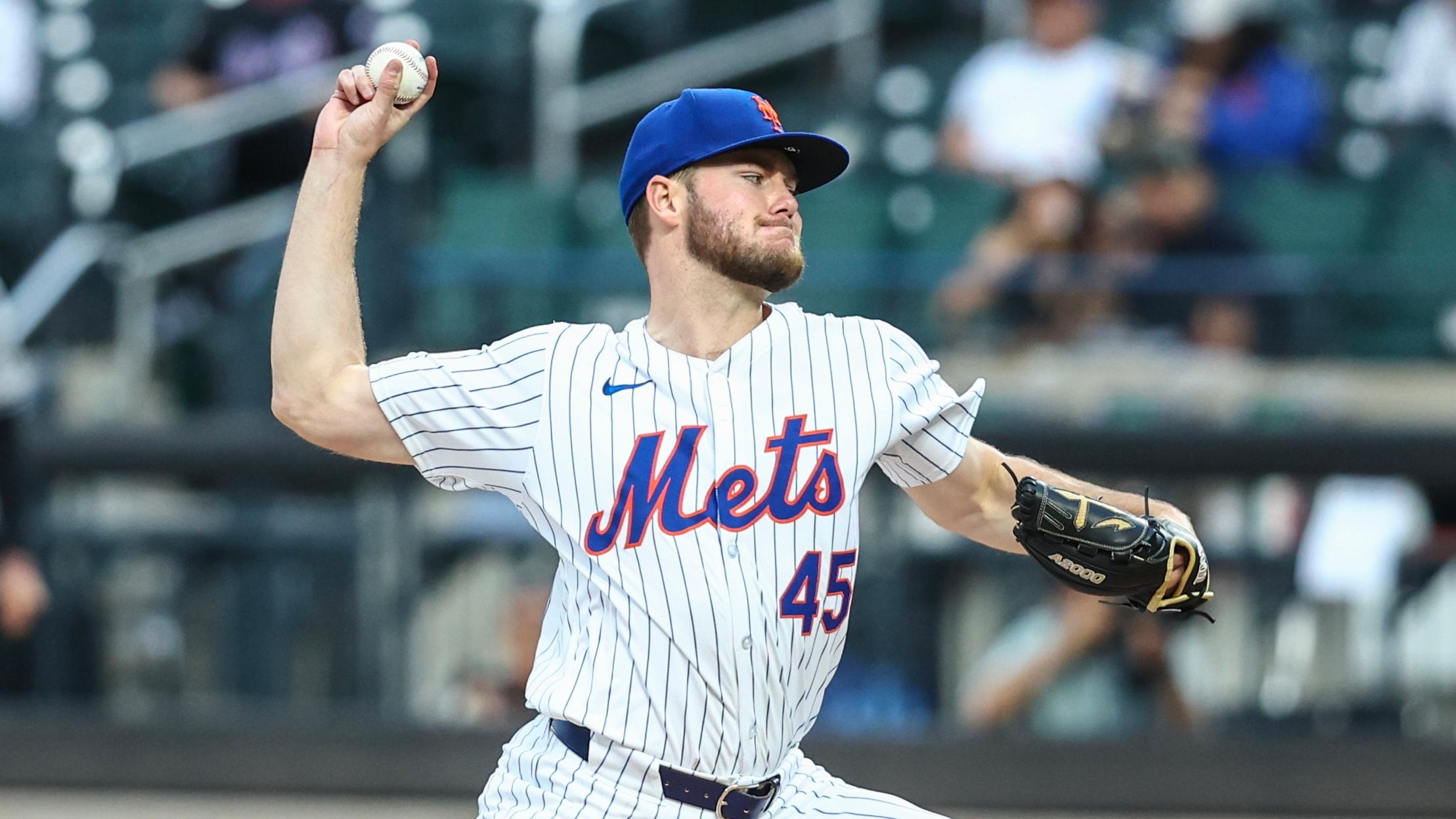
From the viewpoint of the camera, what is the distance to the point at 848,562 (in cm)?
304

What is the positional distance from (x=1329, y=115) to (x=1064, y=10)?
49.6 inches

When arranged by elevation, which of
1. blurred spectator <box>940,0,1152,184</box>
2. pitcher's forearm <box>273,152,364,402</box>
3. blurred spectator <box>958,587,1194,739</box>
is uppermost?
blurred spectator <box>940,0,1152,184</box>

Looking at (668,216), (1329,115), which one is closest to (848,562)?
(668,216)

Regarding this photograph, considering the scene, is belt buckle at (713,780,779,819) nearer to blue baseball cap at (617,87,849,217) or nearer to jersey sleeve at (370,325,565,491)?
jersey sleeve at (370,325,565,491)

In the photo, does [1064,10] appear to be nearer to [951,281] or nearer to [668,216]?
[951,281]

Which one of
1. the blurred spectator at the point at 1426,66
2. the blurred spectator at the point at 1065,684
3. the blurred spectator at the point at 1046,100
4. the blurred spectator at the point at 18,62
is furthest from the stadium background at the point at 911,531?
the blurred spectator at the point at 18,62

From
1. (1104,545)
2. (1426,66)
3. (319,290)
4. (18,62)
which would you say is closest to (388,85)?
(319,290)

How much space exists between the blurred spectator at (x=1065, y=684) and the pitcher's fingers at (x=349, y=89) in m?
3.24

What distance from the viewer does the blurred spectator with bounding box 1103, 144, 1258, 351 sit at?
6.23m

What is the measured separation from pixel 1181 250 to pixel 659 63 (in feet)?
9.69

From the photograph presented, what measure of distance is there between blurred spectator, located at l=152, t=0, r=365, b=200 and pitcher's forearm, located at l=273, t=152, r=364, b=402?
523 cm

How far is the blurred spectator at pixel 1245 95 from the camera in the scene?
7.27 metres

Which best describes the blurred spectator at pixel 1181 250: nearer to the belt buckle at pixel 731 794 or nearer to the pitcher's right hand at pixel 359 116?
the belt buckle at pixel 731 794

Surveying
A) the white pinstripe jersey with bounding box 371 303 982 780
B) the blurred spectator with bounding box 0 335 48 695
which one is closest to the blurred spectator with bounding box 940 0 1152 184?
the blurred spectator with bounding box 0 335 48 695
